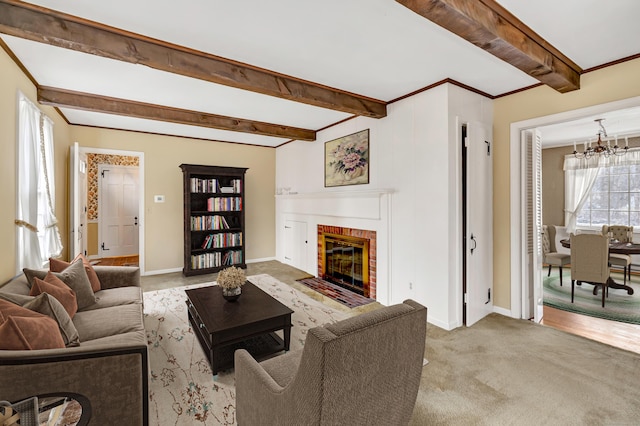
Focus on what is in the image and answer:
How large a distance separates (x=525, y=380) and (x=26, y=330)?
309 centimetres

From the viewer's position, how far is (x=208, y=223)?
5434 mm

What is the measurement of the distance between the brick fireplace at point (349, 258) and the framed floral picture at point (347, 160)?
737 mm

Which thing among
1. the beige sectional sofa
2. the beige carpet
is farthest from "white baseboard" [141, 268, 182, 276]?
the beige carpet

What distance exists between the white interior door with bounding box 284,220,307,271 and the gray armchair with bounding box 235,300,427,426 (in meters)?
4.09

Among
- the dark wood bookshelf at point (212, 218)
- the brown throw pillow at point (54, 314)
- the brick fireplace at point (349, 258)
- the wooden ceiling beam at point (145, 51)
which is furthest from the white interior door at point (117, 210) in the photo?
the brown throw pillow at point (54, 314)

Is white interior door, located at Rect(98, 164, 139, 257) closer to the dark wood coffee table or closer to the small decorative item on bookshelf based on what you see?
the dark wood coffee table

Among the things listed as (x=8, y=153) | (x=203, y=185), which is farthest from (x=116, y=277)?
(x=203, y=185)

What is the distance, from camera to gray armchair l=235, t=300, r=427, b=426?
98cm

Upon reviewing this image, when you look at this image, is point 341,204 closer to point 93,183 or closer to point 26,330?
point 26,330

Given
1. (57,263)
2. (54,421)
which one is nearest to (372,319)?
(54,421)

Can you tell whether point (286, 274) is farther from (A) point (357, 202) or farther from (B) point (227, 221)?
(A) point (357, 202)

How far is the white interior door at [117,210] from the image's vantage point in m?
6.61

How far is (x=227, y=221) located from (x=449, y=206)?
4201 mm

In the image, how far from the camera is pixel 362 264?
165 inches
